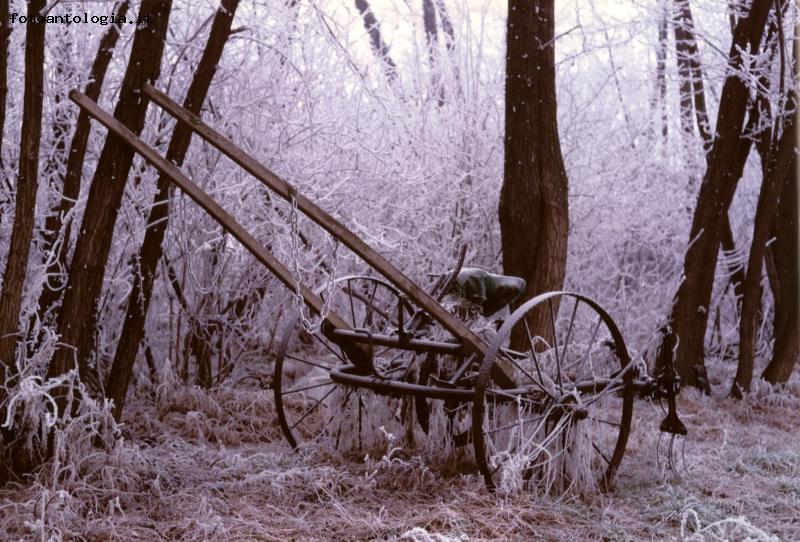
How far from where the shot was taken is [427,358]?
4.51m

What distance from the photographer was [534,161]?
5992 millimetres

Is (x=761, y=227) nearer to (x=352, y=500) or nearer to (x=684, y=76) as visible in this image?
(x=684, y=76)

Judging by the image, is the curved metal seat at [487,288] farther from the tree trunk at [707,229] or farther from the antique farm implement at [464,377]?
the tree trunk at [707,229]

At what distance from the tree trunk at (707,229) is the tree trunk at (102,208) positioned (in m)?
4.84

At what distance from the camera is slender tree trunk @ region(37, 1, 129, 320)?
4434mm

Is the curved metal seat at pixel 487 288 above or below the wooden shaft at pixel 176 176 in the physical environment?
below

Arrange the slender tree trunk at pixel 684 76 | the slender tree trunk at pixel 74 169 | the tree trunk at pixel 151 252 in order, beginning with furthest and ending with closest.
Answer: the slender tree trunk at pixel 684 76
the tree trunk at pixel 151 252
the slender tree trunk at pixel 74 169

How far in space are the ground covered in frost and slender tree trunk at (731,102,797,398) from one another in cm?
224

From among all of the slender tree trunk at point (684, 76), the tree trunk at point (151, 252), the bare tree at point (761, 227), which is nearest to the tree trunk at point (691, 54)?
the slender tree trunk at point (684, 76)

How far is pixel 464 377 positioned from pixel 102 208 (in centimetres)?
184

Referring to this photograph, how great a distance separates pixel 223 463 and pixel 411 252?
2880mm

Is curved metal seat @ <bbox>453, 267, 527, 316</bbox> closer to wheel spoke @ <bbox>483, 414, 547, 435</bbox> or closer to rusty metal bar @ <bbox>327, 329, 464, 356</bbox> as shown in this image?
rusty metal bar @ <bbox>327, 329, 464, 356</bbox>

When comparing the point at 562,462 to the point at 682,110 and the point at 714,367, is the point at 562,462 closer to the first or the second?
the point at 714,367

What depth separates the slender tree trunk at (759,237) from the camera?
7.50 metres
